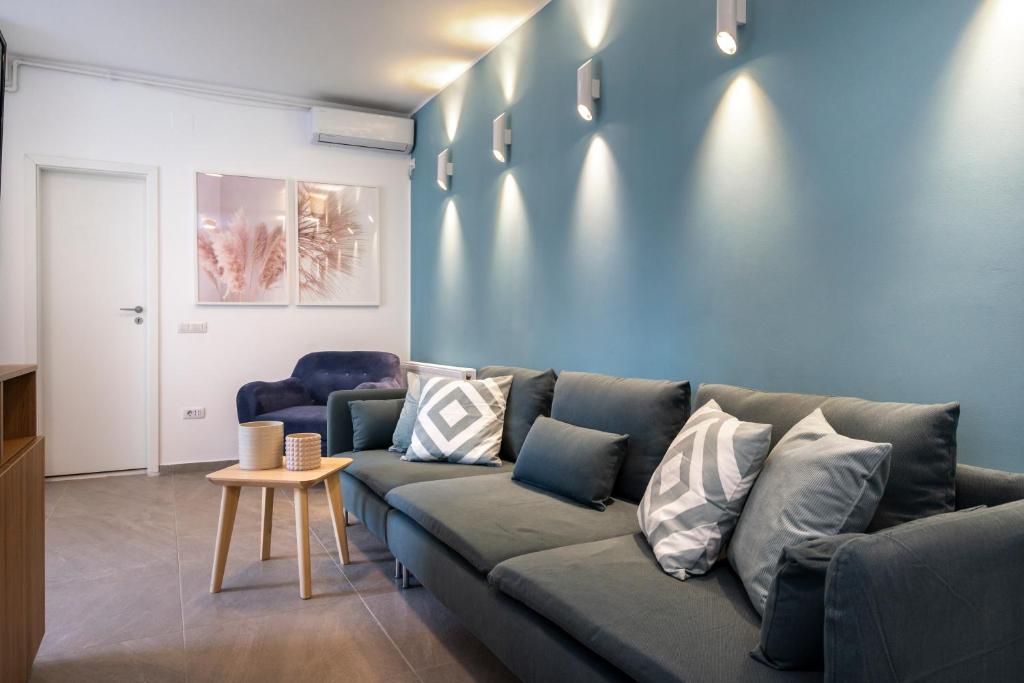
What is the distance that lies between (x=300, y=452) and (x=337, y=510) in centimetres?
35

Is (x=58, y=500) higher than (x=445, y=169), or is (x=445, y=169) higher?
(x=445, y=169)

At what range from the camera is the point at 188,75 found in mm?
4848

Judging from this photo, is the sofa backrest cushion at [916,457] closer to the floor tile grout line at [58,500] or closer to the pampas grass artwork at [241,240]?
the floor tile grout line at [58,500]

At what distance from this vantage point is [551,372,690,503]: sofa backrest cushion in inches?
94.5

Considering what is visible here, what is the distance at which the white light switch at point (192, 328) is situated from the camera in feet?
16.6

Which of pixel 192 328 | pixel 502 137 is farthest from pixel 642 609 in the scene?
pixel 192 328

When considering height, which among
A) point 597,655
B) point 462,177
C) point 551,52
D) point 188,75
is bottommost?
point 597,655

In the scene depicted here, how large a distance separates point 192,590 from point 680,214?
2.47 m

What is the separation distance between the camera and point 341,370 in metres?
5.23

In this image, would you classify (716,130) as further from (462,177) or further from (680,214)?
(462,177)

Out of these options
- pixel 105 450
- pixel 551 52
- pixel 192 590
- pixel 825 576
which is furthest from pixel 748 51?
pixel 105 450

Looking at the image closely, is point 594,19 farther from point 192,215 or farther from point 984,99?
point 192,215

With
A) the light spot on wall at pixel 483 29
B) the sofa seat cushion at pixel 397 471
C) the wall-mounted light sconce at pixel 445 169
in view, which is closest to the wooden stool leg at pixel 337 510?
the sofa seat cushion at pixel 397 471

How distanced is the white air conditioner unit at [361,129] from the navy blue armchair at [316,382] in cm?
165
